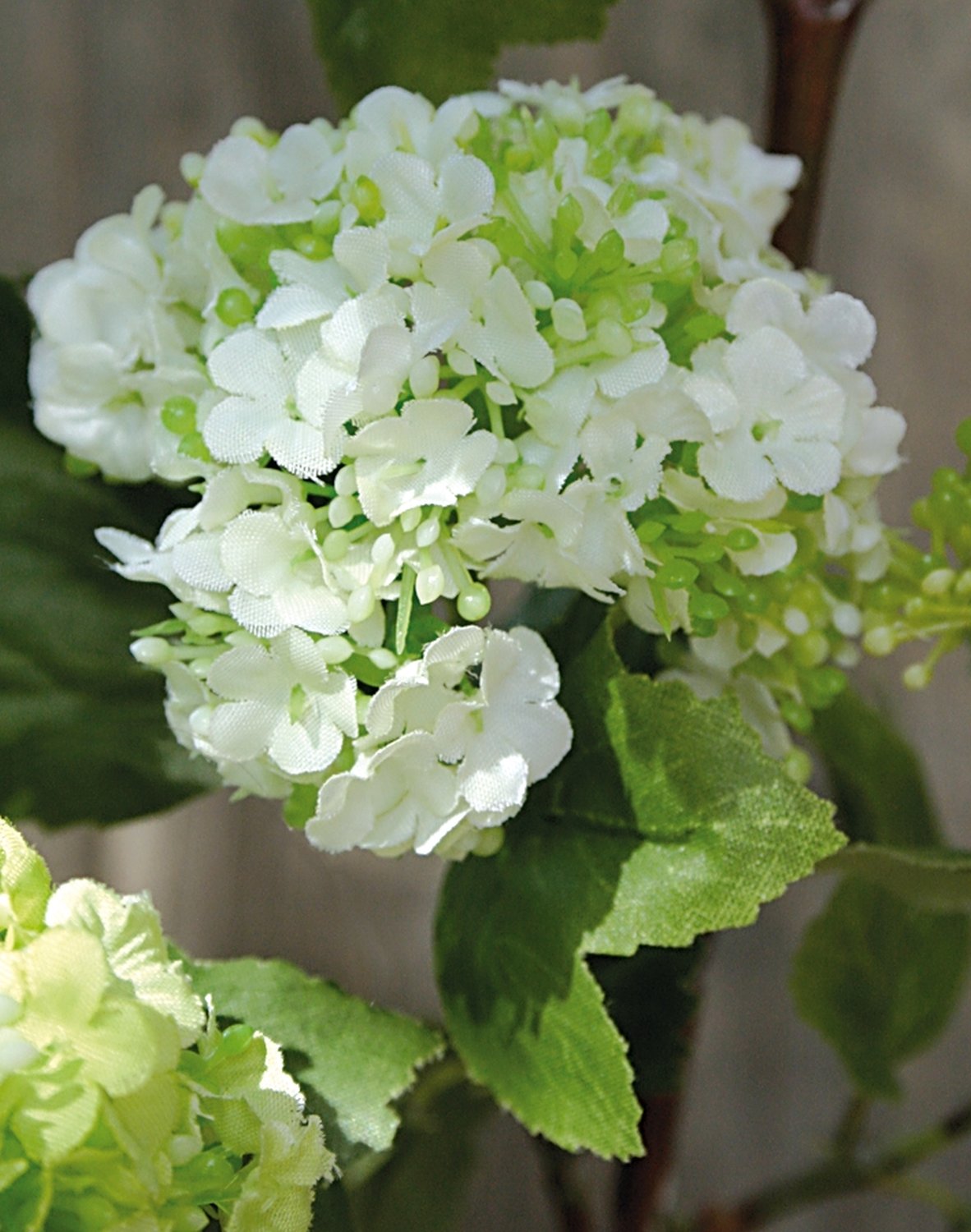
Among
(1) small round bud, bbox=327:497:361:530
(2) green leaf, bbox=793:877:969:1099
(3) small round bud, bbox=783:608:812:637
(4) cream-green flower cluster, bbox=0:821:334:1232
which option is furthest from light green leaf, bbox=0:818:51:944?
(2) green leaf, bbox=793:877:969:1099

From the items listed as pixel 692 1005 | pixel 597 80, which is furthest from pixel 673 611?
pixel 597 80

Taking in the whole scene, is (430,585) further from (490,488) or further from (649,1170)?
(649,1170)

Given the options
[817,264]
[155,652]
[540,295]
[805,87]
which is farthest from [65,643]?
[817,264]

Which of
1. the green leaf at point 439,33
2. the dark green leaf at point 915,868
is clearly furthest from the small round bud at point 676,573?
the green leaf at point 439,33

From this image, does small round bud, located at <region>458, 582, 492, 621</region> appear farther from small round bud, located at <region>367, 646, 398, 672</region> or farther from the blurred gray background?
the blurred gray background

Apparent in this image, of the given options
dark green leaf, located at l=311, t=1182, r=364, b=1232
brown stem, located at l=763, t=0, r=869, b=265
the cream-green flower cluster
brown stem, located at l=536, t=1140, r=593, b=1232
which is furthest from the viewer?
brown stem, located at l=536, t=1140, r=593, b=1232

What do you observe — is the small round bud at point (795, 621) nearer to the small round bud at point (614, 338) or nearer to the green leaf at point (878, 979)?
the small round bud at point (614, 338)

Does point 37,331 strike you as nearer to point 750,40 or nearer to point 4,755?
point 4,755
